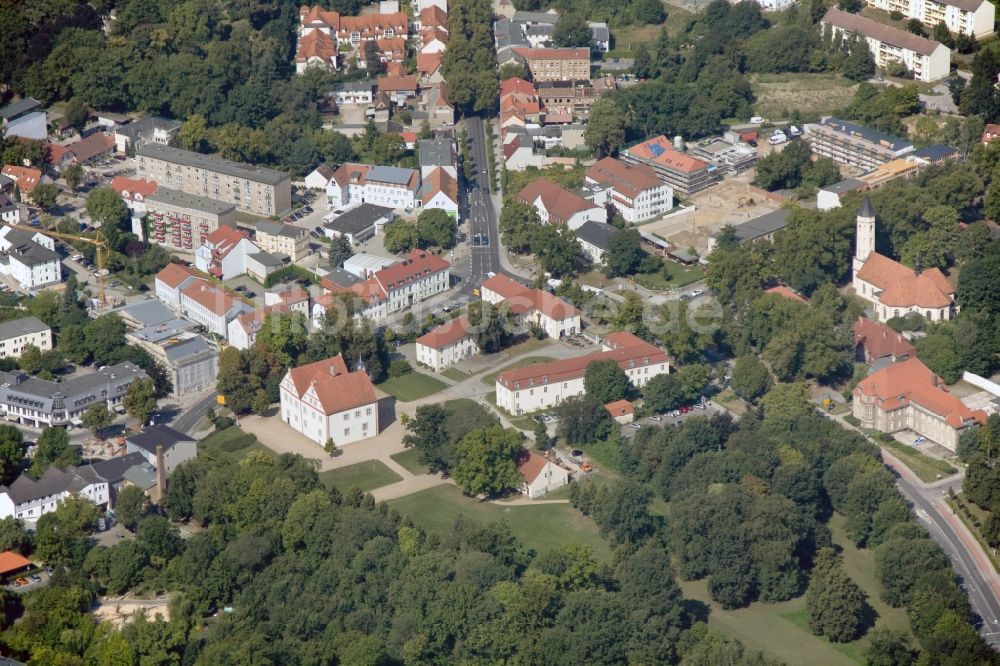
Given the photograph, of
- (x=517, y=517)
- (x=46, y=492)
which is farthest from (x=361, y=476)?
(x=46, y=492)

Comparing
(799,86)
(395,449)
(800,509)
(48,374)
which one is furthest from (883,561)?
(799,86)

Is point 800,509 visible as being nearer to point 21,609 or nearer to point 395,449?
point 395,449

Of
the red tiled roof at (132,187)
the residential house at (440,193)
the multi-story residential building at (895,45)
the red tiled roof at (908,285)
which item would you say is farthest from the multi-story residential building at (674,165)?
the red tiled roof at (132,187)

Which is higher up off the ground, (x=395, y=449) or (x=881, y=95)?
(x=881, y=95)

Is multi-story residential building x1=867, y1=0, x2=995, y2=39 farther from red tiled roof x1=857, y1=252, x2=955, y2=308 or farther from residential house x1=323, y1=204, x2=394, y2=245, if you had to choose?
residential house x1=323, y1=204, x2=394, y2=245

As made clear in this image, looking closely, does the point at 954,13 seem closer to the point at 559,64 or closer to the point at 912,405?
the point at 559,64

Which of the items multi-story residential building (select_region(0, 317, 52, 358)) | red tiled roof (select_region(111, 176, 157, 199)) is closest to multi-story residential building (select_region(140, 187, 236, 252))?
red tiled roof (select_region(111, 176, 157, 199))
